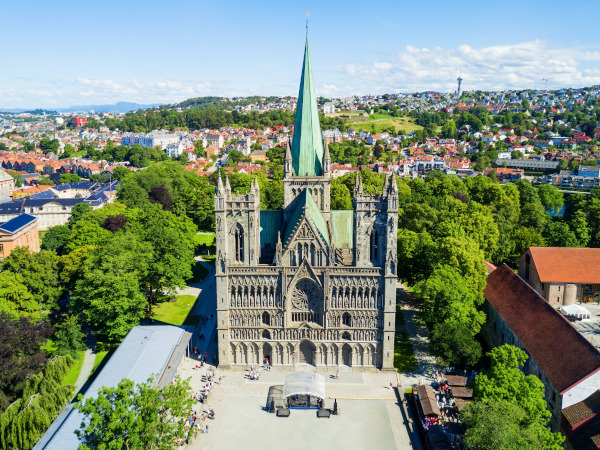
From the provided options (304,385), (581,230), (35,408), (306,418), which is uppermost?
(581,230)

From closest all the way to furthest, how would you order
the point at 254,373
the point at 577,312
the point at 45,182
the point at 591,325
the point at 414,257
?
the point at 254,373, the point at 591,325, the point at 577,312, the point at 414,257, the point at 45,182

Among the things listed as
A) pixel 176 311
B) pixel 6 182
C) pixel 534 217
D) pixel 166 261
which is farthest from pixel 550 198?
pixel 6 182

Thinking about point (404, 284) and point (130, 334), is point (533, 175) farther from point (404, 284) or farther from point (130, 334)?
point (130, 334)

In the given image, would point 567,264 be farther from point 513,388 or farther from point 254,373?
point 254,373

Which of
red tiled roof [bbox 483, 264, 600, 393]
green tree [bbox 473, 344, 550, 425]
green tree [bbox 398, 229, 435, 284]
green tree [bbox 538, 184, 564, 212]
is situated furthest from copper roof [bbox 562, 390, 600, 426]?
green tree [bbox 538, 184, 564, 212]

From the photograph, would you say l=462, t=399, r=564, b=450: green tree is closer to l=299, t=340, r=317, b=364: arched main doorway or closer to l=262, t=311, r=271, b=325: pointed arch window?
l=299, t=340, r=317, b=364: arched main doorway

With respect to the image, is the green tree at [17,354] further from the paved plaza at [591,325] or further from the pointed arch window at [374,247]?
the paved plaza at [591,325]

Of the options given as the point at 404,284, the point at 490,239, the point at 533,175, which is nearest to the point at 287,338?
the point at 404,284
